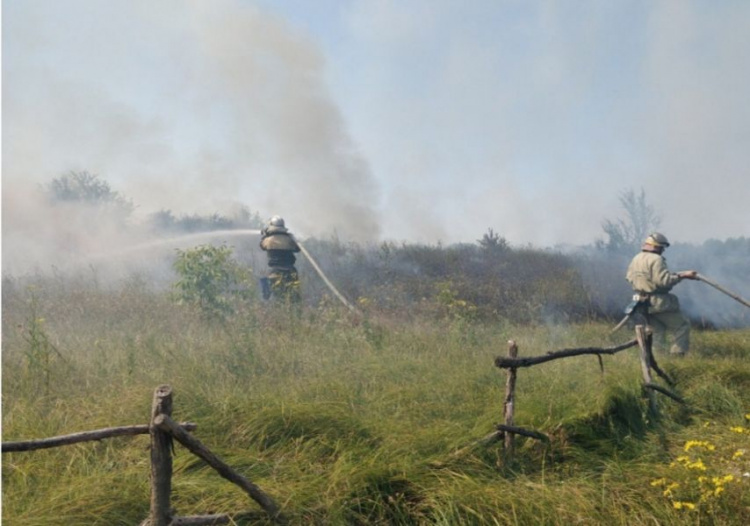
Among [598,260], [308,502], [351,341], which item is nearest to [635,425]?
[308,502]

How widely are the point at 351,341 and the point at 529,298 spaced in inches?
233

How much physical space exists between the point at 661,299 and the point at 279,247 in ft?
19.7

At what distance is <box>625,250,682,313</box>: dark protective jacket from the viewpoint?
29.2 ft

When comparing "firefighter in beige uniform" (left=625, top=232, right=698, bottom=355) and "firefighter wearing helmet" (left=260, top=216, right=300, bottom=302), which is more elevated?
"firefighter wearing helmet" (left=260, top=216, right=300, bottom=302)

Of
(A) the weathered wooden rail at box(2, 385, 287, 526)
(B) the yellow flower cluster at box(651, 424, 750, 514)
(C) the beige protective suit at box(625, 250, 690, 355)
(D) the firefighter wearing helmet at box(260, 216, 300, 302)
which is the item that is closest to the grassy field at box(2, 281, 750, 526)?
(B) the yellow flower cluster at box(651, 424, 750, 514)

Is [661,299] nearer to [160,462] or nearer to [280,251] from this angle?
[280,251]

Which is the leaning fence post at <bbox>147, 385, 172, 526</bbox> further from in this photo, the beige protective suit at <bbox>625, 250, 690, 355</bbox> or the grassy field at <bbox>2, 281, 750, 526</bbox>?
the beige protective suit at <bbox>625, 250, 690, 355</bbox>

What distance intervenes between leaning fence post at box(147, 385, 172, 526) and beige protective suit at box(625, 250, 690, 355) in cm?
779

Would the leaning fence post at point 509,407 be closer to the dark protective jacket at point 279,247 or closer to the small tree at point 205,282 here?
the small tree at point 205,282

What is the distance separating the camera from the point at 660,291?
355 inches

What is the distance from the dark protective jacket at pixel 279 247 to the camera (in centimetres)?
1065

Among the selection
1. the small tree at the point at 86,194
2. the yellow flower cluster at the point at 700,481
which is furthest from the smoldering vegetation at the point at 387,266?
the yellow flower cluster at the point at 700,481

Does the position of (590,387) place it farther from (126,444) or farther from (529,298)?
(529,298)

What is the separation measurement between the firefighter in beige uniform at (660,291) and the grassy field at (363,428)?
5.73 feet
